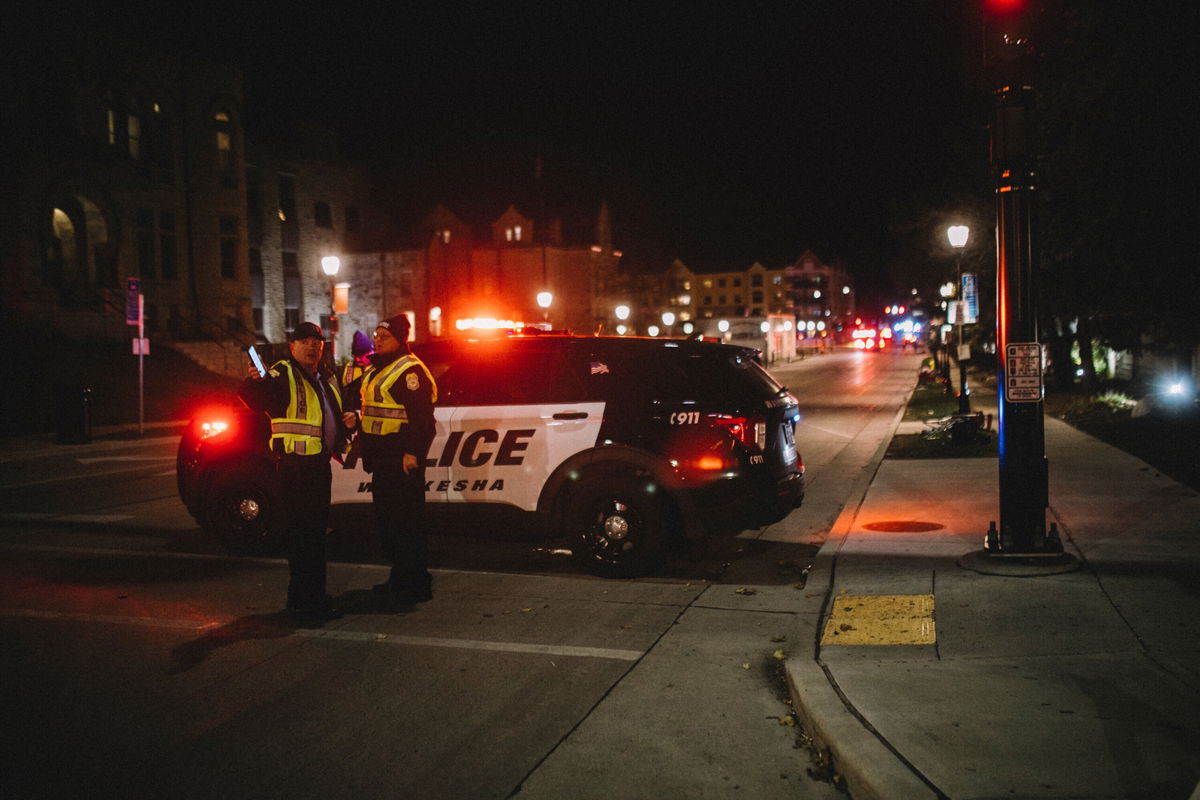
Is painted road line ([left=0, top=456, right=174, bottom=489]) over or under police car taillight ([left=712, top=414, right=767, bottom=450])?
under

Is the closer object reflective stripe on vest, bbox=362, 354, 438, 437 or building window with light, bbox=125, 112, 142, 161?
reflective stripe on vest, bbox=362, 354, 438, 437

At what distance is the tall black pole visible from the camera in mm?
7062

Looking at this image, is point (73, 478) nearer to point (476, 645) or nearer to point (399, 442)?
point (399, 442)

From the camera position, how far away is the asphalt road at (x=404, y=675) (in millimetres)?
4262

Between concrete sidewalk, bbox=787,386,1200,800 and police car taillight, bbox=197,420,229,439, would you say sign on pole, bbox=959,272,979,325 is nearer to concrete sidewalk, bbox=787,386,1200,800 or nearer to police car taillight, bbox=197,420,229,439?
concrete sidewalk, bbox=787,386,1200,800

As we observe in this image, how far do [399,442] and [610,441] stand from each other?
A: 1.62m

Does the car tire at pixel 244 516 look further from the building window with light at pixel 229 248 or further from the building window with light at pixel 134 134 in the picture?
the building window with light at pixel 229 248

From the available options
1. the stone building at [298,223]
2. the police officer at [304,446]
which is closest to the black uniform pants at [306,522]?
the police officer at [304,446]

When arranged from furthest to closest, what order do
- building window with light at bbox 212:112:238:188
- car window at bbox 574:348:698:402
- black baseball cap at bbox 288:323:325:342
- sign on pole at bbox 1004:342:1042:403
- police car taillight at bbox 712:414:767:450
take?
building window with light at bbox 212:112:238:188 < car window at bbox 574:348:698:402 < police car taillight at bbox 712:414:767:450 < sign on pole at bbox 1004:342:1042:403 < black baseball cap at bbox 288:323:325:342

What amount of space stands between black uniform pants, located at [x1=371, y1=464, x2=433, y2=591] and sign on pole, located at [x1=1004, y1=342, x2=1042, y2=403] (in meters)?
4.22

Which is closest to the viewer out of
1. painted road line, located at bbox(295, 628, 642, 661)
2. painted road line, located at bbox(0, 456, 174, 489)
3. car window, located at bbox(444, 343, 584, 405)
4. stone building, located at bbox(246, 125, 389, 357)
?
painted road line, located at bbox(295, 628, 642, 661)

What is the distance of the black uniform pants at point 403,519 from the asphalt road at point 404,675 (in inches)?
11.6

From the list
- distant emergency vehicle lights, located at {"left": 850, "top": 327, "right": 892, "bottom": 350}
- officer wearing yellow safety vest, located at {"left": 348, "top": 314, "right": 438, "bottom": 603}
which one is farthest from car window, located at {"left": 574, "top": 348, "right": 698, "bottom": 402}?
distant emergency vehicle lights, located at {"left": 850, "top": 327, "right": 892, "bottom": 350}

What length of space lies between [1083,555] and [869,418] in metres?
16.7
